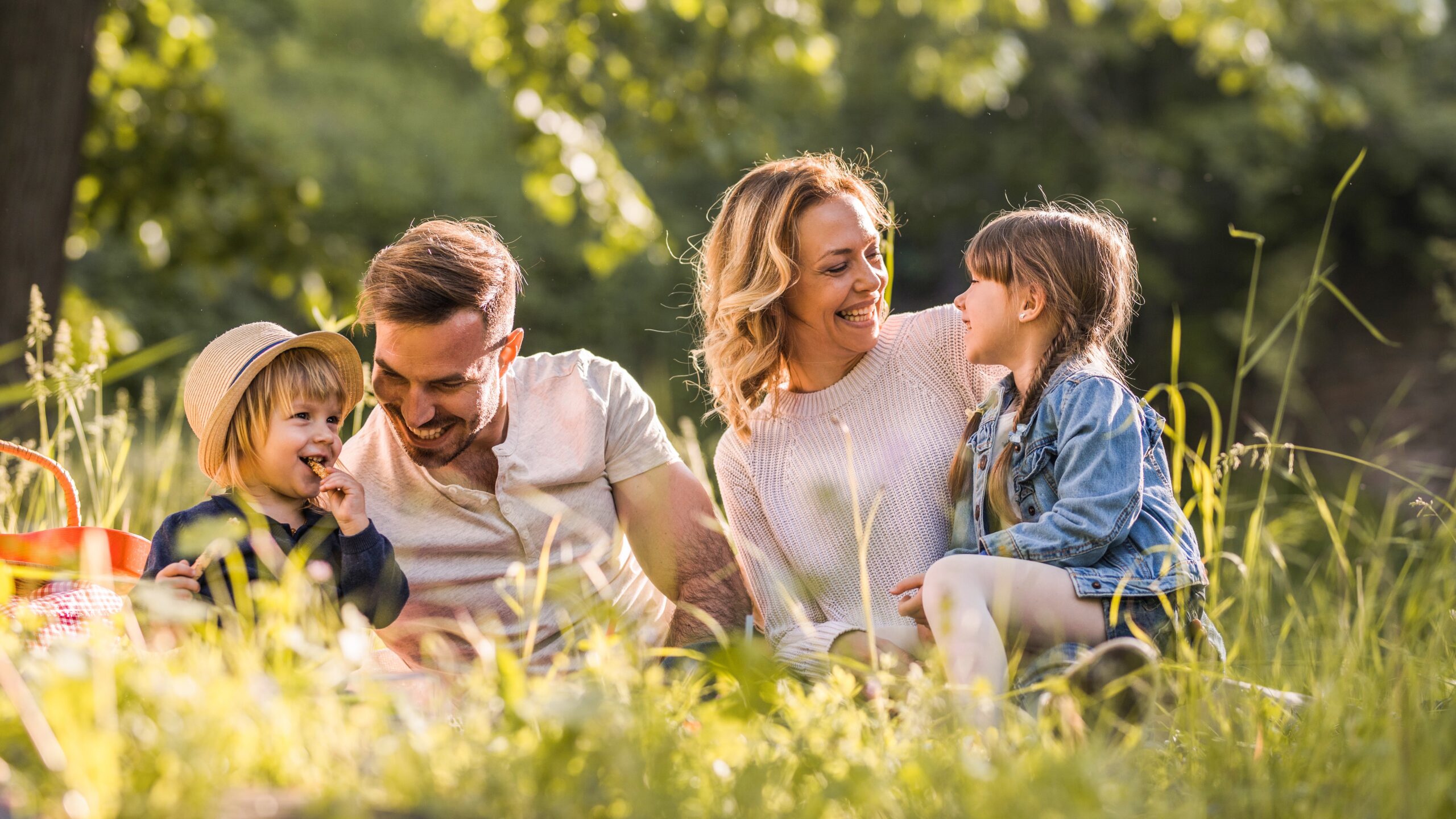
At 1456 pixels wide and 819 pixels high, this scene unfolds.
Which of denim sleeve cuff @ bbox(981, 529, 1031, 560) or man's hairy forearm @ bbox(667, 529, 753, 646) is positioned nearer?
denim sleeve cuff @ bbox(981, 529, 1031, 560)

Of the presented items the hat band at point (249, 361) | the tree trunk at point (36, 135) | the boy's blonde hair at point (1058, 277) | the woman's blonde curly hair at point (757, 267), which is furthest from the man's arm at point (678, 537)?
the tree trunk at point (36, 135)

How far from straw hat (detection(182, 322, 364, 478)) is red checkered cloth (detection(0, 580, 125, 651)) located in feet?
0.98

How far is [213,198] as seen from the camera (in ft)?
24.4

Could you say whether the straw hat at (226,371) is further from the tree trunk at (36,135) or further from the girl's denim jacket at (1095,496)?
the tree trunk at (36,135)

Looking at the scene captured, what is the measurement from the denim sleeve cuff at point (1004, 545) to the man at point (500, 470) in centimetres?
57

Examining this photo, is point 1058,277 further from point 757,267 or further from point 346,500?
point 346,500

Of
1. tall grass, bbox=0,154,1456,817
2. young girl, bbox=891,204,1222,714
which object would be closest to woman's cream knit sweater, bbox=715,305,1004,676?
young girl, bbox=891,204,1222,714

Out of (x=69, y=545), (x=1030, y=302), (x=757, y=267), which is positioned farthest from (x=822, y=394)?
(x=69, y=545)

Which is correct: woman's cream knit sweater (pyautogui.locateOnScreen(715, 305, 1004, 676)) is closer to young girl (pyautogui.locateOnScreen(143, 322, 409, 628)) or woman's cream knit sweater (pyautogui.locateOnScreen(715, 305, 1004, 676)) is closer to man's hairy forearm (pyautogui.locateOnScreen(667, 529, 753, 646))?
man's hairy forearm (pyautogui.locateOnScreen(667, 529, 753, 646))

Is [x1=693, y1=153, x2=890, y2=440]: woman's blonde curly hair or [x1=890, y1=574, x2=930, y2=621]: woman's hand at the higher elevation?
[x1=693, y1=153, x2=890, y2=440]: woman's blonde curly hair

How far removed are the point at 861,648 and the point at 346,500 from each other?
109 cm

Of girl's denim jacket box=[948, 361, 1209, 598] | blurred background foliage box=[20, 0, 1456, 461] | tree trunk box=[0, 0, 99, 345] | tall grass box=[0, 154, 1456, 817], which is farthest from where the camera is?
blurred background foliage box=[20, 0, 1456, 461]

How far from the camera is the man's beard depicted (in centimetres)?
253

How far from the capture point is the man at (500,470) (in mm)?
2479
